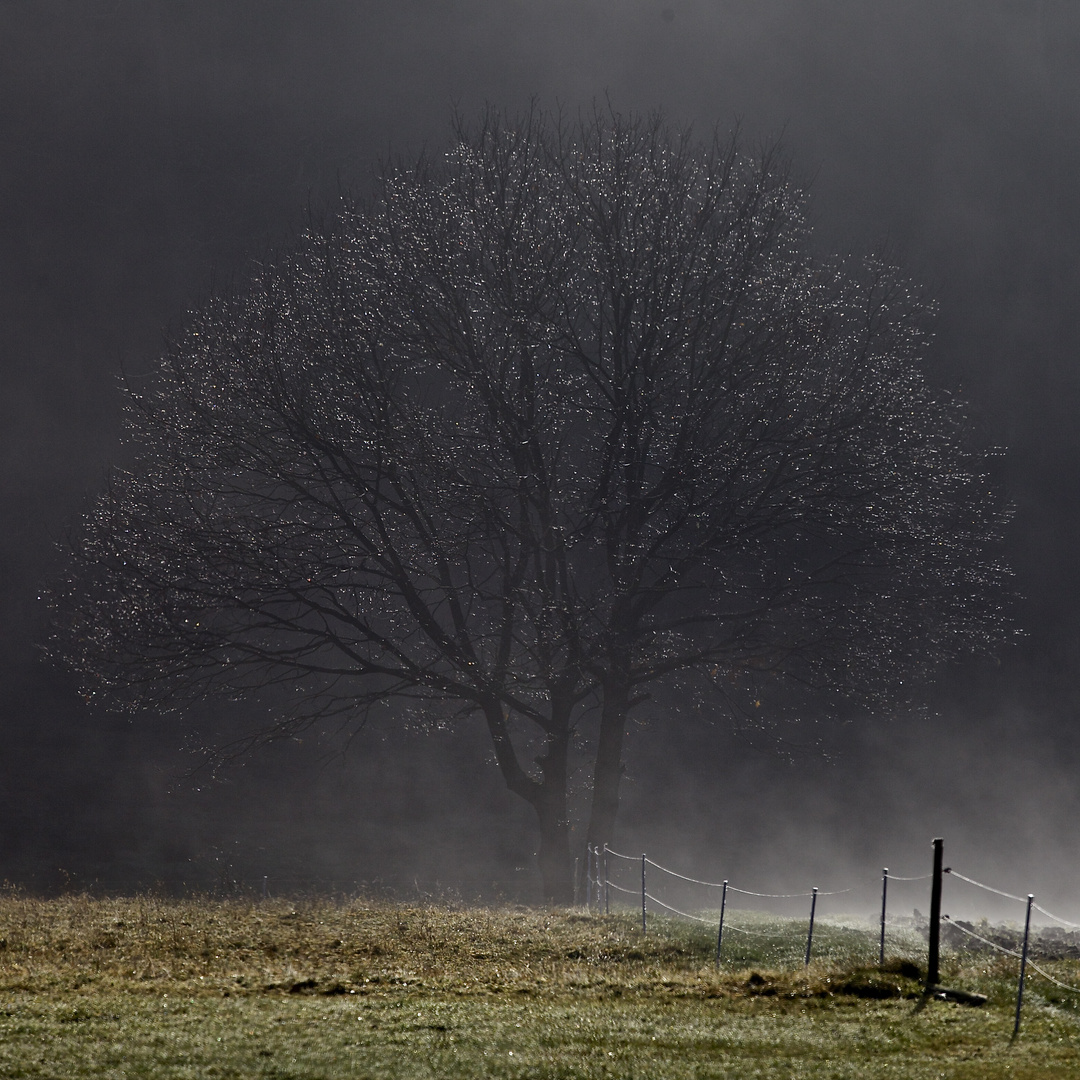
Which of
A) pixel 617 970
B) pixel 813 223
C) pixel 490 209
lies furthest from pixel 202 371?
pixel 813 223

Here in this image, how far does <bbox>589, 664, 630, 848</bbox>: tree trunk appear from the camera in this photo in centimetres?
2130

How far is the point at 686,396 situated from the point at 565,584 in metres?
4.18

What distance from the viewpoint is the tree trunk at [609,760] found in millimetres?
21297

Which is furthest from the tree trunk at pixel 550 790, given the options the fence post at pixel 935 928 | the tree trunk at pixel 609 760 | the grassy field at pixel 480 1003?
the fence post at pixel 935 928

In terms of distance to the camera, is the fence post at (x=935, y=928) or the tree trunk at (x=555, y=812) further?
the tree trunk at (x=555, y=812)

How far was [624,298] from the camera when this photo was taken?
2142 centimetres

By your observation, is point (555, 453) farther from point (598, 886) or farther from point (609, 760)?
point (598, 886)

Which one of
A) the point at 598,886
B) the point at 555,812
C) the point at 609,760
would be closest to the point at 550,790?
the point at 555,812

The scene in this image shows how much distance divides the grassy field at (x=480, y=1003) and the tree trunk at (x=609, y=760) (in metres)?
4.85

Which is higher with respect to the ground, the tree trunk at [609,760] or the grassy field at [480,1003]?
the tree trunk at [609,760]

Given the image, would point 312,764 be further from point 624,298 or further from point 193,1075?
point 193,1075

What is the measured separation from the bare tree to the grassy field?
557 centimetres

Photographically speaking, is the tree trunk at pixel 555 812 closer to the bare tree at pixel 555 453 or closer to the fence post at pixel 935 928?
the bare tree at pixel 555 453

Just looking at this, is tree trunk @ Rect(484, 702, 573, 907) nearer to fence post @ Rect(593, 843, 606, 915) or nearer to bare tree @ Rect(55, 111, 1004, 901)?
bare tree @ Rect(55, 111, 1004, 901)
